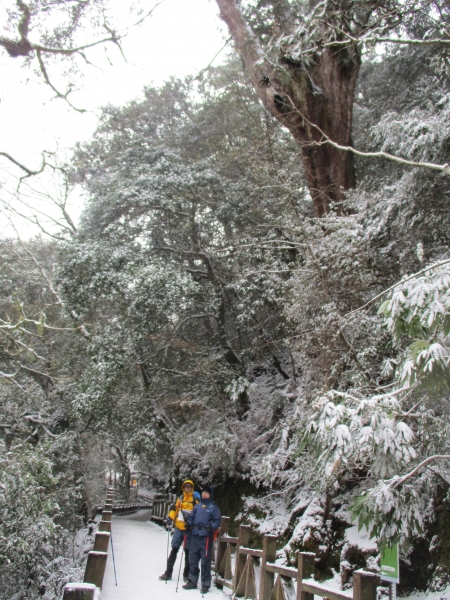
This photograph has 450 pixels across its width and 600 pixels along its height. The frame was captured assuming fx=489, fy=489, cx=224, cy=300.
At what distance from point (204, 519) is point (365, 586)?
3814mm

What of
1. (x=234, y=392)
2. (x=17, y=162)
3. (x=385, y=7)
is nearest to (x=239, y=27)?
(x=385, y=7)

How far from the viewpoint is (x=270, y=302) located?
497 inches

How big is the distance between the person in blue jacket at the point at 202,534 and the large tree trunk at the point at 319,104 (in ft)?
22.4

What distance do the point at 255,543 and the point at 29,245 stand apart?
53.5 feet

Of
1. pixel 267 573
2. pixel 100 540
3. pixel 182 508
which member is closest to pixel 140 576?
pixel 182 508

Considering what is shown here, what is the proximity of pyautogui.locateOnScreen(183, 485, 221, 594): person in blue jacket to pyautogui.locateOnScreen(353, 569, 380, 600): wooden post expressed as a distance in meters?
3.63

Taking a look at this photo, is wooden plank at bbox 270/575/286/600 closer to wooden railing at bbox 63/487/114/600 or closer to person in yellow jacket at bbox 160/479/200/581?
wooden railing at bbox 63/487/114/600

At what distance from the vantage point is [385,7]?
10000 millimetres

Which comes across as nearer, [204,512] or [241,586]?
[241,586]

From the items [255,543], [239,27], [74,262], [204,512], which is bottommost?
[255,543]

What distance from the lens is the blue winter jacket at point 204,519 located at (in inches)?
267

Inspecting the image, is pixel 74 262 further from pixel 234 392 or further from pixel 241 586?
pixel 241 586

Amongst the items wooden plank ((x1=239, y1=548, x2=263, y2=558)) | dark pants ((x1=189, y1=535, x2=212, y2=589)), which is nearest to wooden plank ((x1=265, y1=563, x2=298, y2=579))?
wooden plank ((x1=239, y1=548, x2=263, y2=558))

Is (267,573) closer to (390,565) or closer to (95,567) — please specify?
(390,565)
